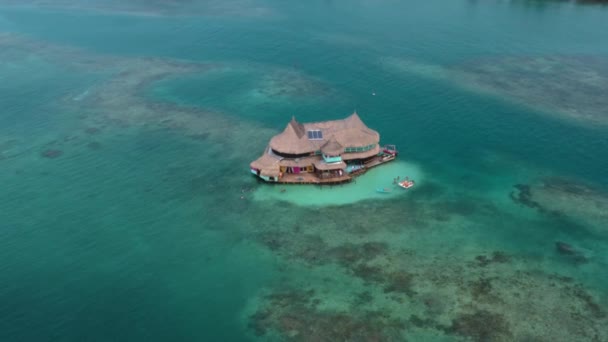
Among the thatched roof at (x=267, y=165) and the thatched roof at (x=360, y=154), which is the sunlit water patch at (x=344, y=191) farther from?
the thatched roof at (x=360, y=154)

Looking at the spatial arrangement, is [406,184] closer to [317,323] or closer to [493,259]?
[493,259]

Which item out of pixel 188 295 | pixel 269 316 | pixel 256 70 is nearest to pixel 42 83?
pixel 256 70

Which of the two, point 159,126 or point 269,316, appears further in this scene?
point 159,126

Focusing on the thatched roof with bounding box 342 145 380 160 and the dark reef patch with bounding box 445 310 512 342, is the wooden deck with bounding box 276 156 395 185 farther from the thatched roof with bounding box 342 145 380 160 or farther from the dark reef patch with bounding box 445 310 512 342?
the dark reef patch with bounding box 445 310 512 342

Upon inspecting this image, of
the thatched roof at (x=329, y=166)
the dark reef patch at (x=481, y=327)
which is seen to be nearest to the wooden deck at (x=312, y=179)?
the thatched roof at (x=329, y=166)

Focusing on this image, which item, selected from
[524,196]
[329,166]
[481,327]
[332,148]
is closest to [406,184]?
[329,166]

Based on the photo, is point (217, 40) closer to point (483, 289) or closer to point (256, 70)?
point (256, 70)
